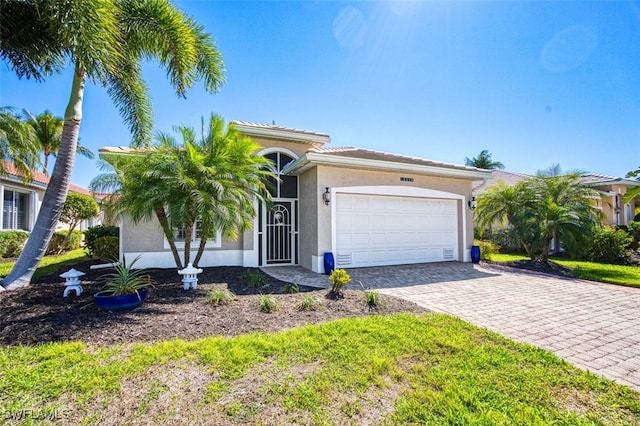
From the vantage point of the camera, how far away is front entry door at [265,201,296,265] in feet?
37.2

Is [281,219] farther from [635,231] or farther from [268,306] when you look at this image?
[635,231]

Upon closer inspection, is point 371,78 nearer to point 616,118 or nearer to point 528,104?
point 528,104

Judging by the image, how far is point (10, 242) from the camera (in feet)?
45.4

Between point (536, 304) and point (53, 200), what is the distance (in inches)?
476

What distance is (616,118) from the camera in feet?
42.4

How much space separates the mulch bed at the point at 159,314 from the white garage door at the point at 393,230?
12.6 ft

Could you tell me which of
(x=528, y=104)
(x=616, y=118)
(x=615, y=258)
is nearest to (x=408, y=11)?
(x=528, y=104)

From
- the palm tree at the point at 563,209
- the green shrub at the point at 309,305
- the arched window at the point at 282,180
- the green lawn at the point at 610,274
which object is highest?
the arched window at the point at 282,180

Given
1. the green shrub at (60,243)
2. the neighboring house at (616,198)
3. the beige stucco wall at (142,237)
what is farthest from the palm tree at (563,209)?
the green shrub at (60,243)

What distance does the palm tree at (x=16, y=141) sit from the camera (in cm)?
1049

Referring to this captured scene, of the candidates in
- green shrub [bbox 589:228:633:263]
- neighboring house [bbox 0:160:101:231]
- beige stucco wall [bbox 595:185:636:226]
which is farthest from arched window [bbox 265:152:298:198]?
beige stucco wall [bbox 595:185:636:226]

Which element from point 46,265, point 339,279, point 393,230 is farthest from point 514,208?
point 46,265

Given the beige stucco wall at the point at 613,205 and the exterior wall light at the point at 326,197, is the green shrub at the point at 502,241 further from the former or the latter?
the exterior wall light at the point at 326,197

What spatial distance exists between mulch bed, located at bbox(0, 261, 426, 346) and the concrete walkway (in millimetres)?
1335
